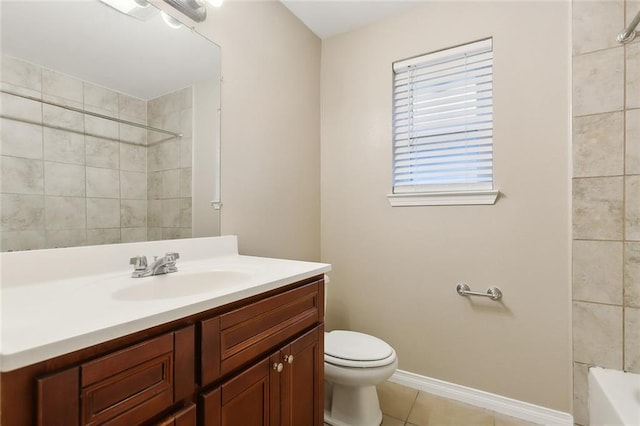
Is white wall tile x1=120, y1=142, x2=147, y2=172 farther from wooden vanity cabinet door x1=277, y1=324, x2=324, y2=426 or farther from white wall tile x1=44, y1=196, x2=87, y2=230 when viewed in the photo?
wooden vanity cabinet door x1=277, y1=324, x2=324, y2=426

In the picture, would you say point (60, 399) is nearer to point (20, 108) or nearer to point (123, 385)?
point (123, 385)

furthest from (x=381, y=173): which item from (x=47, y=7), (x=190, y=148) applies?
(x=47, y=7)

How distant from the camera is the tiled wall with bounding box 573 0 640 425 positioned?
4.42ft

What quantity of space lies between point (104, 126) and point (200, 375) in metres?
0.94

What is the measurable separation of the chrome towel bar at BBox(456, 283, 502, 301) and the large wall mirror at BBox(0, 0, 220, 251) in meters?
1.40

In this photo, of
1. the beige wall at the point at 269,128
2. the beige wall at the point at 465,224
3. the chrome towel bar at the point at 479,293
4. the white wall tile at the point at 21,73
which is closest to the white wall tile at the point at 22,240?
the white wall tile at the point at 21,73

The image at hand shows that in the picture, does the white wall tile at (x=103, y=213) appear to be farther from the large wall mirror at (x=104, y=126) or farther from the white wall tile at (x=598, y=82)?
the white wall tile at (x=598, y=82)

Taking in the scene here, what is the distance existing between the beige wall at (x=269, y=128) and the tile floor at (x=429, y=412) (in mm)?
1009

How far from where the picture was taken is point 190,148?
1.36m

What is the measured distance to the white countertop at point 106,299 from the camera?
497 millimetres

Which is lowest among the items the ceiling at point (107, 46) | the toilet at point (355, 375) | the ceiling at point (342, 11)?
the toilet at point (355, 375)

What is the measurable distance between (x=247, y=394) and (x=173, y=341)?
0.32 metres

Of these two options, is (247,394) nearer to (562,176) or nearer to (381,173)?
(381,173)

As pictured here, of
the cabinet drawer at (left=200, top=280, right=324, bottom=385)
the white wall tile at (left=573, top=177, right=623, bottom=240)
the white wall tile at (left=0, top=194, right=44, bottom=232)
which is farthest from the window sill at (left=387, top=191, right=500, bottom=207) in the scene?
the white wall tile at (left=0, top=194, right=44, bottom=232)
